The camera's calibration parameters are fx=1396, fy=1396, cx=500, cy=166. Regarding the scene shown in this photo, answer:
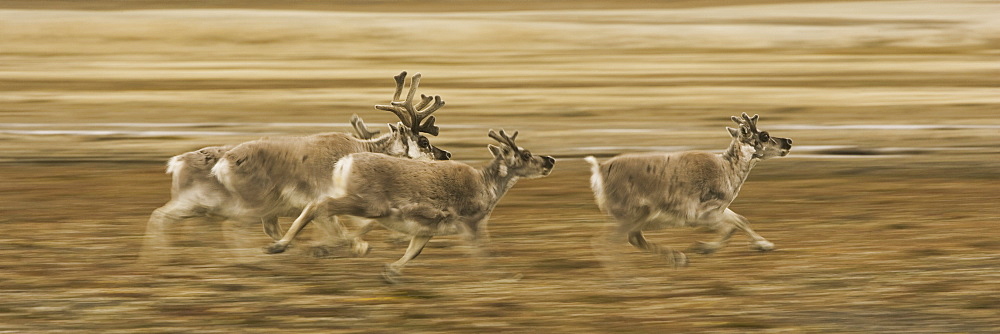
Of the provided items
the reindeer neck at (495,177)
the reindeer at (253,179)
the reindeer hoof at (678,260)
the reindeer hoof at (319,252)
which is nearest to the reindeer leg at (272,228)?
the reindeer at (253,179)

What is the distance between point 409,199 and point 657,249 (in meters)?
2.28

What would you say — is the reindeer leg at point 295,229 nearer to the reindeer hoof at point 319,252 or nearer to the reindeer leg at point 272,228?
the reindeer hoof at point 319,252

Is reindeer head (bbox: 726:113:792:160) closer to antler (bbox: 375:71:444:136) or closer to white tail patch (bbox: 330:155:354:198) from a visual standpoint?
antler (bbox: 375:71:444:136)

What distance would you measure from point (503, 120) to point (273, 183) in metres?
14.9

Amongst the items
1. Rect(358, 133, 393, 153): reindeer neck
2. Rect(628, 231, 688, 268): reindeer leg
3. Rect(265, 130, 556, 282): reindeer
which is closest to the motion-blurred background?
Rect(628, 231, 688, 268): reindeer leg

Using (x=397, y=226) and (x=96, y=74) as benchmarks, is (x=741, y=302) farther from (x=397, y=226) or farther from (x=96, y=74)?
(x=96, y=74)

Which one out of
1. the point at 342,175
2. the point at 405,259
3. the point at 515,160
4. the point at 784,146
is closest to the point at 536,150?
the point at 784,146

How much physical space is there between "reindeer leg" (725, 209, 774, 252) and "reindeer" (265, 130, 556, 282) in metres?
2.07

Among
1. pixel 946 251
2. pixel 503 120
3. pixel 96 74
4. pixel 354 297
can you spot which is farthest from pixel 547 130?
pixel 96 74

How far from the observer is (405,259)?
1089 centimetres

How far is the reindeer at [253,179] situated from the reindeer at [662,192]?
2211 mm

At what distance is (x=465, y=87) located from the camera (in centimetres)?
3281

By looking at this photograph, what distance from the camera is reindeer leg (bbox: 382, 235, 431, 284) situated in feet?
35.7

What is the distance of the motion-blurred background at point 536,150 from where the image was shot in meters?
10.3
